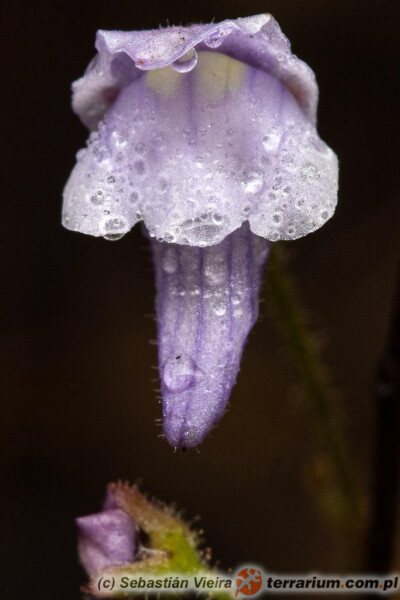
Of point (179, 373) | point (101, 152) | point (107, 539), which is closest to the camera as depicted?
point (179, 373)

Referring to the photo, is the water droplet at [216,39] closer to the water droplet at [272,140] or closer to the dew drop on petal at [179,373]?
the water droplet at [272,140]

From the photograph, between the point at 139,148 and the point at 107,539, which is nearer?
the point at 139,148

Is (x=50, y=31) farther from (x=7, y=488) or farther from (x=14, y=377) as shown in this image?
(x=7, y=488)

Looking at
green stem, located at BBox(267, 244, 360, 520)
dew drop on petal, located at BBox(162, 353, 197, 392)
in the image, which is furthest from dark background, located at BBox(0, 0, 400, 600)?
dew drop on petal, located at BBox(162, 353, 197, 392)

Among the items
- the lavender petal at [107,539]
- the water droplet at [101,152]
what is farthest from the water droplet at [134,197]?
the lavender petal at [107,539]

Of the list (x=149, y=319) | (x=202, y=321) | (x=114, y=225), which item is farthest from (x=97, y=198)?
(x=149, y=319)

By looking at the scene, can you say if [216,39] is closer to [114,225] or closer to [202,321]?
[114,225]

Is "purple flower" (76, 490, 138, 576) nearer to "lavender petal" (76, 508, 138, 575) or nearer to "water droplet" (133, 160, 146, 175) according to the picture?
"lavender petal" (76, 508, 138, 575)
